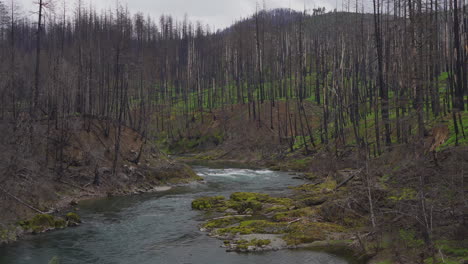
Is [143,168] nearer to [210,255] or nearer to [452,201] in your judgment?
[210,255]

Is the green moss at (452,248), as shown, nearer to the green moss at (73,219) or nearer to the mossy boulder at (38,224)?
the green moss at (73,219)

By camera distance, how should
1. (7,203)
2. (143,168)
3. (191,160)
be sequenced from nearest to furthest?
1. (7,203)
2. (143,168)
3. (191,160)

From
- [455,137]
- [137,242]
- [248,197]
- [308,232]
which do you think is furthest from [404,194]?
[248,197]

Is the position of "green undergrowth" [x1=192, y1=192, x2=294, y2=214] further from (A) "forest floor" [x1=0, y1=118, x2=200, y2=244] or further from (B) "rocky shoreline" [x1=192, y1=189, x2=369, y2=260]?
(A) "forest floor" [x1=0, y1=118, x2=200, y2=244]

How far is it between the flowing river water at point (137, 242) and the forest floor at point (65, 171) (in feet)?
4.46

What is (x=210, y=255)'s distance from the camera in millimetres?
15625

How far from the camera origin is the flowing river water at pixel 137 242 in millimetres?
15251

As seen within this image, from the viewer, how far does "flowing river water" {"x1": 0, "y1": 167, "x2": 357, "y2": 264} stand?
15.3 meters

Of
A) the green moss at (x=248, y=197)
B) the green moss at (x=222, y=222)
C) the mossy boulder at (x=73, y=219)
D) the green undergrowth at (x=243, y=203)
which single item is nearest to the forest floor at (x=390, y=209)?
the green moss at (x=222, y=222)

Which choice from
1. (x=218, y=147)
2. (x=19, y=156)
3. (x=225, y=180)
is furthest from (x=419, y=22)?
(x=218, y=147)

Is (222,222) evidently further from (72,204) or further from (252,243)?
(72,204)

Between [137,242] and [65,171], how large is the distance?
591 inches

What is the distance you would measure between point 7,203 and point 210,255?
10492 millimetres

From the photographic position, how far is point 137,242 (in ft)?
58.9
